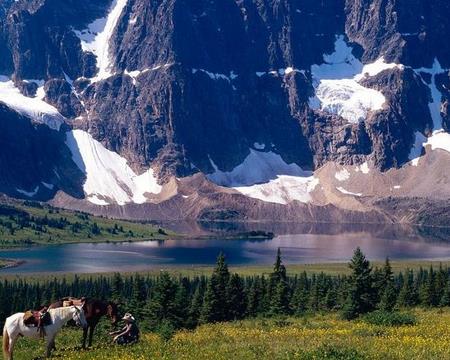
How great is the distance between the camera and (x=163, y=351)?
2966cm

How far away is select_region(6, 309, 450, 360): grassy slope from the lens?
2772 cm

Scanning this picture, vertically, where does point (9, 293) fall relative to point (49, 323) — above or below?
below

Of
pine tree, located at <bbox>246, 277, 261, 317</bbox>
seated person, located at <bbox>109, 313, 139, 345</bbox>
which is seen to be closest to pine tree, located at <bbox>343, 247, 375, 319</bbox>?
pine tree, located at <bbox>246, 277, 261, 317</bbox>

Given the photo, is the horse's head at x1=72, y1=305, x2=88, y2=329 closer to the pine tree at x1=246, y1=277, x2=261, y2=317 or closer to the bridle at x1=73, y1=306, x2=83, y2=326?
the bridle at x1=73, y1=306, x2=83, y2=326

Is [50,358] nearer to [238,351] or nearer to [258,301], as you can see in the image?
[238,351]

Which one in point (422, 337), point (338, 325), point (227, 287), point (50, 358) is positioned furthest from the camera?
point (227, 287)

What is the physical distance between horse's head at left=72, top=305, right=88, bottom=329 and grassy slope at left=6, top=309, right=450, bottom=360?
3.94 feet

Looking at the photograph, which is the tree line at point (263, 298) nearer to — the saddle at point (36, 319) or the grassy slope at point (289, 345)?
the grassy slope at point (289, 345)

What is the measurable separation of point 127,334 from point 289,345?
738 centimetres

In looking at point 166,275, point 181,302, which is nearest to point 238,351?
point 166,275

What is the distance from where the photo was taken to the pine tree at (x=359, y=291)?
56312 millimetres

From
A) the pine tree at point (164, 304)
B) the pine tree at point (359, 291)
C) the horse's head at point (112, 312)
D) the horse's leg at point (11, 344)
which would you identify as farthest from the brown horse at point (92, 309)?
the pine tree at point (164, 304)

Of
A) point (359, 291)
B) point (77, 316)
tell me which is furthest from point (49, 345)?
point (359, 291)

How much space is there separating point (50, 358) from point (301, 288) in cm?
8137
